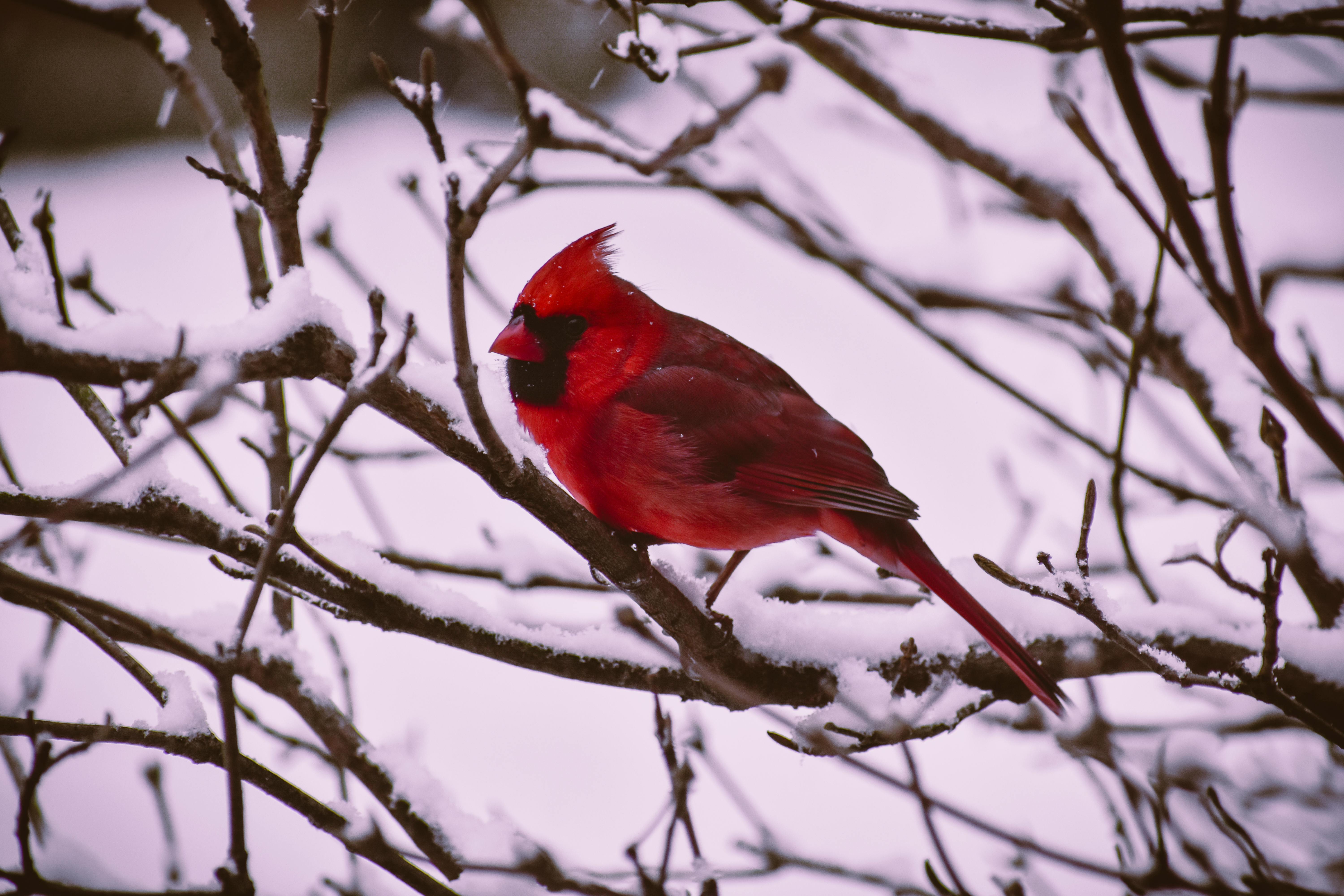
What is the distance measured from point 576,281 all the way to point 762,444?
0.56 metres

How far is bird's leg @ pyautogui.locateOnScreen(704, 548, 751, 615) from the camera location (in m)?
1.96

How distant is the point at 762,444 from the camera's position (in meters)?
2.19

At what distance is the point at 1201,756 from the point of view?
2688 mm

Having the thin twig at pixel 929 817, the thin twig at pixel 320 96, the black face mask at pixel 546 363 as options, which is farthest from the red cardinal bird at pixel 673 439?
the thin twig at pixel 320 96

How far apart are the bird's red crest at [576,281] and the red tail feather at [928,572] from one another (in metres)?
0.73

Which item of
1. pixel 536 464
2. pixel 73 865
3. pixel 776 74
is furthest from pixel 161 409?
pixel 776 74

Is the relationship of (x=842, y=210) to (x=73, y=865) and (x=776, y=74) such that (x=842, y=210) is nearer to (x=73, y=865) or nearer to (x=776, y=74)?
(x=776, y=74)

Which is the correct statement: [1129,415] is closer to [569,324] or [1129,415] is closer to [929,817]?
[929,817]

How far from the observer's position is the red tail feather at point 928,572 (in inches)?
69.2

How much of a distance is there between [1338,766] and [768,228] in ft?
6.66

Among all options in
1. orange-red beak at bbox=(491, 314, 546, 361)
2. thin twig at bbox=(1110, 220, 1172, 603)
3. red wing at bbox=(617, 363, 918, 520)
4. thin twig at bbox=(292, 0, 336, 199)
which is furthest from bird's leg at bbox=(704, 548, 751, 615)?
thin twig at bbox=(292, 0, 336, 199)

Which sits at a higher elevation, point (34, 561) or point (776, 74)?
point (776, 74)

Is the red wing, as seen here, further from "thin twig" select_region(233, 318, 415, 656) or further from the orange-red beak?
"thin twig" select_region(233, 318, 415, 656)

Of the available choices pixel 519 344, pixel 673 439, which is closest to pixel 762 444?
pixel 673 439
